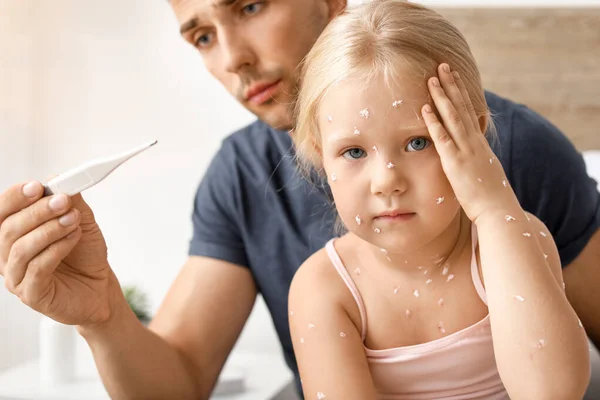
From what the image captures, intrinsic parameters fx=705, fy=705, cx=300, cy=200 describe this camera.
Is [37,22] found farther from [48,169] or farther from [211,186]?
[211,186]

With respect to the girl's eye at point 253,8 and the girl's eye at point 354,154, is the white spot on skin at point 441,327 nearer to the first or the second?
the girl's eye at point 354,154

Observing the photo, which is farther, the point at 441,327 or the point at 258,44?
the point at 258,44

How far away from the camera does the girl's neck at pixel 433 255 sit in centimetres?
106

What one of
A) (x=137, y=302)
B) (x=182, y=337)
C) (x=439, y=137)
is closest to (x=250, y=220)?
(x=182, y=337)

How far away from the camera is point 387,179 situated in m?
0.90

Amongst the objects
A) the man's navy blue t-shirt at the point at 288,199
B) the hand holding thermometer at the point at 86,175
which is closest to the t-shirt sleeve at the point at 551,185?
the man's navy blue t-shirt at the point at 288,199

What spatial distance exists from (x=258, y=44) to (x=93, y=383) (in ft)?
3.39

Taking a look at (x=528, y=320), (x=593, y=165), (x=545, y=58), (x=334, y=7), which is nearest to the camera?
(x=528, y=320)

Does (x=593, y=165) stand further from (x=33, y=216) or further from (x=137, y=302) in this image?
(x=33, y=216)

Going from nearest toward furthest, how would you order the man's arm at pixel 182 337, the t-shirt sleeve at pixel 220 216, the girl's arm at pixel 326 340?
the girl's arm at pixel 326 340 → the man's arm at pixel 182 337 → the t-shirt sleeve at pixel 220 216

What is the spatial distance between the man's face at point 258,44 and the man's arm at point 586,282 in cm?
61

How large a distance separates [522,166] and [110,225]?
165cm

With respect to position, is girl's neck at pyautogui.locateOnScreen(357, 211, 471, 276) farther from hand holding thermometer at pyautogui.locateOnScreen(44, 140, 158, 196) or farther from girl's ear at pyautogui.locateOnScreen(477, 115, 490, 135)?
hand holding thermometer at pyautogui.locateOnScreen(44, 140, 158, 196)

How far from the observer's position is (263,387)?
1.87 meters
